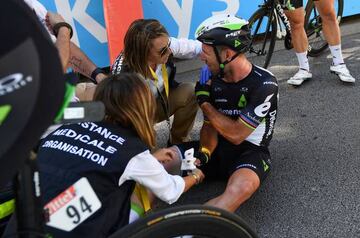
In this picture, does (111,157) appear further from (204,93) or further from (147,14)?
(147,14)

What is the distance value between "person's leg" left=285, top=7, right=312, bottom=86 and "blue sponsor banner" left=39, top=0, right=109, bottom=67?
190cm

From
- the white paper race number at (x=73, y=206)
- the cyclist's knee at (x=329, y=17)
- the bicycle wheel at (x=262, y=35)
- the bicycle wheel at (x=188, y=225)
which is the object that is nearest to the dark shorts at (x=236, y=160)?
the bicycle wheel at (x=188, y=225)

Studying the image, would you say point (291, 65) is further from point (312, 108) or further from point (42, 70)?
point (42, 70)

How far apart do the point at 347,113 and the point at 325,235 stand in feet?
5.05

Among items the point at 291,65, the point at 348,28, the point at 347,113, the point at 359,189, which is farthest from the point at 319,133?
the point at 348,28

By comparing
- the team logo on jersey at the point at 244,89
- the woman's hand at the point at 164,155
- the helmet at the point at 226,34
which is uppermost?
the helmet at the point at 226,34

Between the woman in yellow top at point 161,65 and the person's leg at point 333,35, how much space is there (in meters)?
1.52

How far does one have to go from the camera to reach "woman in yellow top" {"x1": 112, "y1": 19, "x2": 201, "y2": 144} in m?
2.89

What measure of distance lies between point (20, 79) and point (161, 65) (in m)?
2.11

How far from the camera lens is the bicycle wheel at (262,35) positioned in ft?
15.0

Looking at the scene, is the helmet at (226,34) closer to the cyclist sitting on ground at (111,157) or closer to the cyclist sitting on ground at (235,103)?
the cyclist sitting on ground at (235,103)

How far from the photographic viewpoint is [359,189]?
112 inches

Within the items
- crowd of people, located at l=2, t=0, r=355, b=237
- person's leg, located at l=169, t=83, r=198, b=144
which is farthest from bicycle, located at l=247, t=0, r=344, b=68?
person's leg, located at l=169, t=83, r=198, b=144

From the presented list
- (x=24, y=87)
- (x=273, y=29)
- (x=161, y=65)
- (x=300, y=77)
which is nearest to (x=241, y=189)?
(x=161, y=65)
